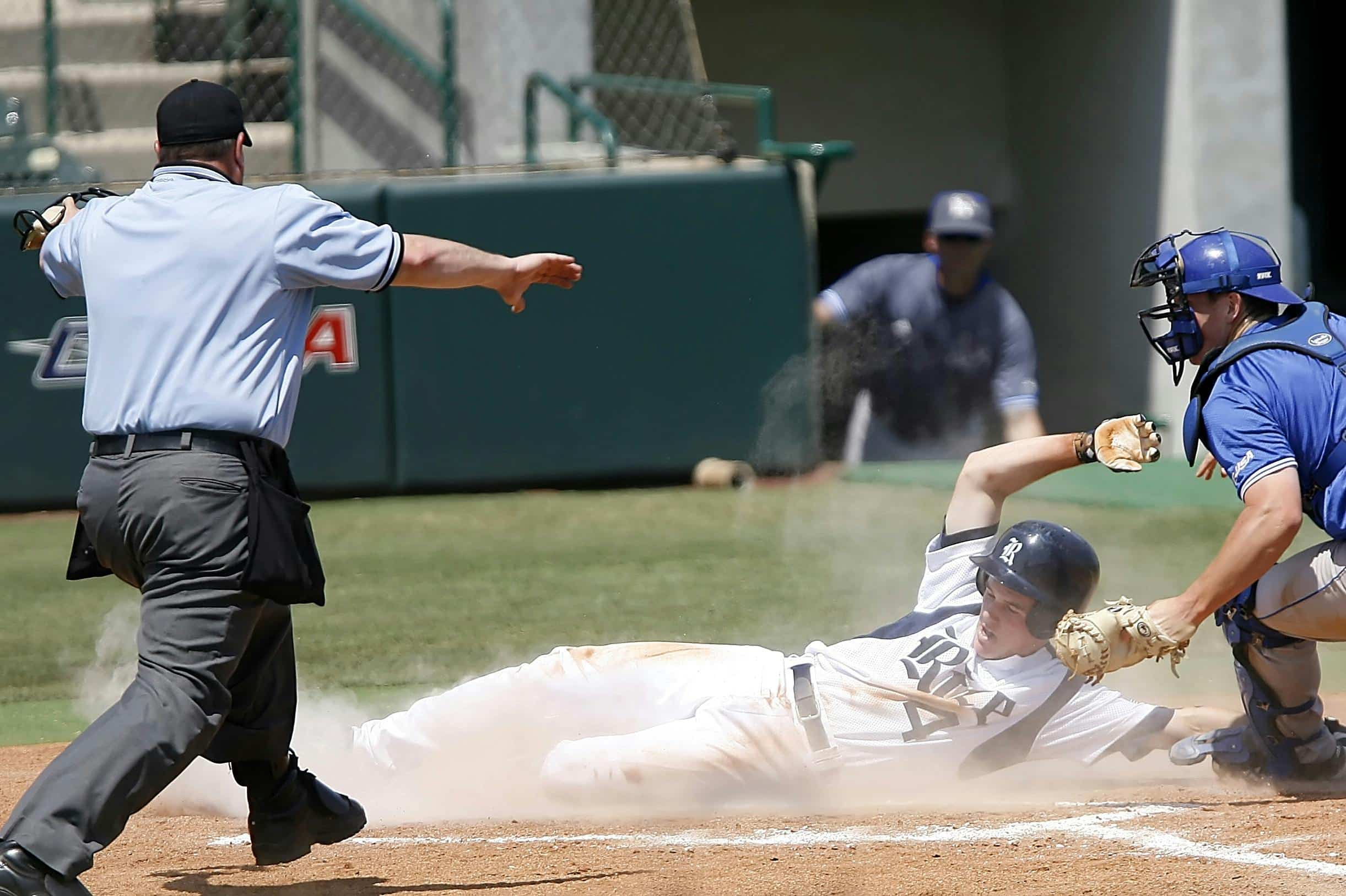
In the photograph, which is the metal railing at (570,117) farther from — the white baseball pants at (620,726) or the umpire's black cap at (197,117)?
the umpire's black cap at (197,117)

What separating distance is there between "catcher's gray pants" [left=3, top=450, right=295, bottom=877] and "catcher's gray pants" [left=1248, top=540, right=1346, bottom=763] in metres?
2.48

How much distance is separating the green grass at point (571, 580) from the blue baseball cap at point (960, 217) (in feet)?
5.10

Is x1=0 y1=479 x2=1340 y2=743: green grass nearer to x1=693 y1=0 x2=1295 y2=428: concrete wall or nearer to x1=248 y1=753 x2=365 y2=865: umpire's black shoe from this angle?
x1=248 y1=753 x2=365 y2=865: umpire's black shoe

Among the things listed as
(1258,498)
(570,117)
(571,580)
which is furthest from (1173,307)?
(570,117)

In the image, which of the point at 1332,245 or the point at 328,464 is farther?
the point at 1332,245

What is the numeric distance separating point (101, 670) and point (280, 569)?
3259 millimetres

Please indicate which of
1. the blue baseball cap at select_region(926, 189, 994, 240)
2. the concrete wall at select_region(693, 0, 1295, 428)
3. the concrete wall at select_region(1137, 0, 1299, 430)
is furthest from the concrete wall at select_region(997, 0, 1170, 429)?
the blue baseball cap at select_region(926, 189, 994, 240)

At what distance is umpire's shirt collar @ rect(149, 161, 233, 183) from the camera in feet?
10.8

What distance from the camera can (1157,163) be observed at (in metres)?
13.0

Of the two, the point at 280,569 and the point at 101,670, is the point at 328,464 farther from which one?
the point at 280,569

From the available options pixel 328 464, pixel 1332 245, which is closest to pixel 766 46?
pixel 1332 245

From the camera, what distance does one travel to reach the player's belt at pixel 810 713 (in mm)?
4047

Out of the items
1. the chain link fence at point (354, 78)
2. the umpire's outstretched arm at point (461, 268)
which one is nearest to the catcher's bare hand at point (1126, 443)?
the umpire's outstretched arm at point (461, 268)

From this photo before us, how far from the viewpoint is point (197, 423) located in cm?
314
